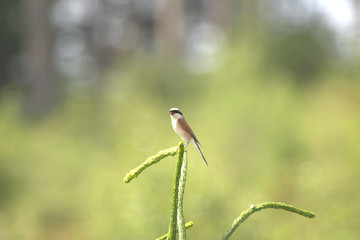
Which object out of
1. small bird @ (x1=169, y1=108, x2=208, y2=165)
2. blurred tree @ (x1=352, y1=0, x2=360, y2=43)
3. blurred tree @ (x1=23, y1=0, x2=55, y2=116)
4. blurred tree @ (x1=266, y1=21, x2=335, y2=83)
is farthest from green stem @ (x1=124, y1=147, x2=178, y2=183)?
blurred tree @ (x1=23, y1=0, x2=55, y2=116)

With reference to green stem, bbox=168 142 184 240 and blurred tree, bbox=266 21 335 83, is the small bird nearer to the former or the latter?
green stem, bbox=168 142 184 240

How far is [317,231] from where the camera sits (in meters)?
8.73

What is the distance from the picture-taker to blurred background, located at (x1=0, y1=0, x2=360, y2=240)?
8.98 m

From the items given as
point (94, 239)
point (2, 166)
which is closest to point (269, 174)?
point (94, 239)

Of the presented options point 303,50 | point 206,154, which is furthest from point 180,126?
point 303,50

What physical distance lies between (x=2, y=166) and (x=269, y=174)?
5.90m

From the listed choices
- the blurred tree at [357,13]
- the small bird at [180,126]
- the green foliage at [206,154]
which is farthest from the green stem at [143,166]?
the blurred tree at [357,13]

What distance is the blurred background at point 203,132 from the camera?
8984 millimetres

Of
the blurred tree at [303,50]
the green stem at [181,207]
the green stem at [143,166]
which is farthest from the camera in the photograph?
the blurred tree at [303,50]

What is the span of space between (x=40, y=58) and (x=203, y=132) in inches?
452

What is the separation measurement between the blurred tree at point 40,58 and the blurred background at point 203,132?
0.05 m

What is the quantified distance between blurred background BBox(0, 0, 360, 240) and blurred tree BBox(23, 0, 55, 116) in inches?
2.1

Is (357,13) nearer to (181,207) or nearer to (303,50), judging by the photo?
(303,50)

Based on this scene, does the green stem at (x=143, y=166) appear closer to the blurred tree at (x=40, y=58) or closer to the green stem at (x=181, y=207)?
the green stem at (x=181, y=207)
